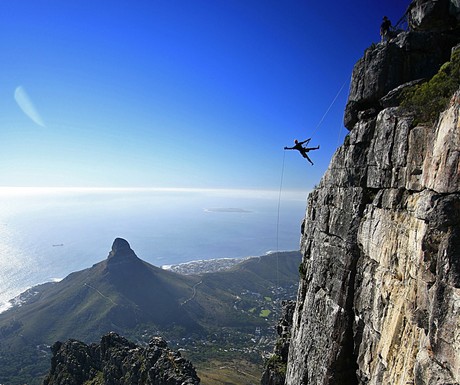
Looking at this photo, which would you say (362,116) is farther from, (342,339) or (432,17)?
(342,339)

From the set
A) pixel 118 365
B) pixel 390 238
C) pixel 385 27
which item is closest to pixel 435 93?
pixel 390 238

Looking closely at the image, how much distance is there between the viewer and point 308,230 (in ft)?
85.6

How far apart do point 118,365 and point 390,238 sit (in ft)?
221

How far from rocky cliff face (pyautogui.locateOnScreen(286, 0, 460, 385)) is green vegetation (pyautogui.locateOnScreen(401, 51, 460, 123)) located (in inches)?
19.6

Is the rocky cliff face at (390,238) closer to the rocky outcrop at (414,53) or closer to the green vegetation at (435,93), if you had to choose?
the rocky outcrop at (414,53)

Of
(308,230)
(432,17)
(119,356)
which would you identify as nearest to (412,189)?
(432,17)

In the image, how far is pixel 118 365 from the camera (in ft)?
205

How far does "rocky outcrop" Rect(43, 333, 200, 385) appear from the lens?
54.3m

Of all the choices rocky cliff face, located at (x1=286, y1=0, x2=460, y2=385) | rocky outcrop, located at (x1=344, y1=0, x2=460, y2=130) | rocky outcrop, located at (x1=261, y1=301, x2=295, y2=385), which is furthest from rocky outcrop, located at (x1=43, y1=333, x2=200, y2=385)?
rocky outcrop, located at (x1=344, y1=0, x2=460, y2=130)

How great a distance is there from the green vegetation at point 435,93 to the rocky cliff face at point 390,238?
0.50 meters

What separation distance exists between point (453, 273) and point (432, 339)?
212 cm

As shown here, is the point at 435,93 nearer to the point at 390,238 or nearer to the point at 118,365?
the point at 390,238

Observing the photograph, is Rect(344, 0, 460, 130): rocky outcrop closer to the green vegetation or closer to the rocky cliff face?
the rocky cliff face

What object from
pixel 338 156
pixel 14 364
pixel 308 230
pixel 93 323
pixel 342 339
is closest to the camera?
pixel 342 339
